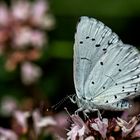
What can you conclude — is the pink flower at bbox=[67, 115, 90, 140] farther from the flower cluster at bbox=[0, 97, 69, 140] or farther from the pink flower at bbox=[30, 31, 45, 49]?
the pink flower at bbox=[30, 31, 45, 49]

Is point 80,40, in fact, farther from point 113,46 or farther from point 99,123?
point 99,123

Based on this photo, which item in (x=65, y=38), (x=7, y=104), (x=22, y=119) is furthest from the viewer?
(x=65, y=38)

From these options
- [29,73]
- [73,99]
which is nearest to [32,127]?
[73,99]

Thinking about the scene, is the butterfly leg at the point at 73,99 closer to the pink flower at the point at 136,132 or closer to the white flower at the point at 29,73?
the pink flower at the point at 136,132

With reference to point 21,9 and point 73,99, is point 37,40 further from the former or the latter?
point 73,99

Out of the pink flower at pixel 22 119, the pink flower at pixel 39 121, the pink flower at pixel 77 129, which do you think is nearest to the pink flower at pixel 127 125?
the pink flower at pixel 77 129

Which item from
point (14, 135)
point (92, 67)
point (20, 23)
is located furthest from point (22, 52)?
point (92, 67)
